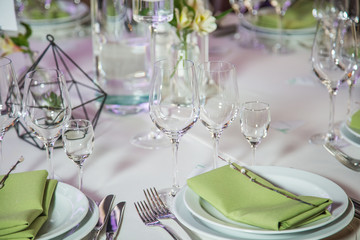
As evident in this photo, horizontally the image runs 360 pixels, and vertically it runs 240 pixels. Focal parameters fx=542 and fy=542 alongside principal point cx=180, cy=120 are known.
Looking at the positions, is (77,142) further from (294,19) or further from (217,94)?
(294,19)

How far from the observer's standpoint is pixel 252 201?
3.22 ft

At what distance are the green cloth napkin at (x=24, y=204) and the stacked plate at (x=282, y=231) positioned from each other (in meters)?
0.24

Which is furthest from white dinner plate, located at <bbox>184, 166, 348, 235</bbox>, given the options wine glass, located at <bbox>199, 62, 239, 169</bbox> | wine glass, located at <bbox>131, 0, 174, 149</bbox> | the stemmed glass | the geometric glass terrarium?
the stemmed glass

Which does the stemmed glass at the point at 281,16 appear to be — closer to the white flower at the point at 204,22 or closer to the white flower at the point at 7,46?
the white flower at the point at 204,22

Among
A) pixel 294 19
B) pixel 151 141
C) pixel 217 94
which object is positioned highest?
pixel 217 94

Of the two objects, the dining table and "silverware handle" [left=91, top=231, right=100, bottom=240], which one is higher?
"silverware handle" [left=91, top=231, right=100, bottom=240]

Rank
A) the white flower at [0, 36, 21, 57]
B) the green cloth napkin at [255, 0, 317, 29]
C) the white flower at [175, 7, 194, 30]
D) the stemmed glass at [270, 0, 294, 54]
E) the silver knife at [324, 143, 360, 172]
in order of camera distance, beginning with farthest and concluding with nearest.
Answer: the green cloth napkin at [255, 0, 317, 29], the stemmed glass at [270, 0, 294, 54], the white flower at [0, 36, 21, 57], the white flower at [175, 7, 194, 30], the silver knife at [324, 143, 360, 172]

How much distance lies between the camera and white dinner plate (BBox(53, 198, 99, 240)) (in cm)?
91

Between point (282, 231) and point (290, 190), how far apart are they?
7.3 inches

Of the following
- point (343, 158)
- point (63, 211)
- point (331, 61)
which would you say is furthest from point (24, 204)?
point (331, 61)

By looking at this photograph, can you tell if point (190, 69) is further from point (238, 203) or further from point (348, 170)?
point (348, 170)

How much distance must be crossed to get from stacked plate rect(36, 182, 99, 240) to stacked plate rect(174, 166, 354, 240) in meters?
0.16

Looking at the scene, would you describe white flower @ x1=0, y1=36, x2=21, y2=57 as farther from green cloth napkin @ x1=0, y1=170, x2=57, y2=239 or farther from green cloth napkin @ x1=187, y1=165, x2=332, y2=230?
green cloth napkin @ x1=187, y1=165, x2=332, y2=230

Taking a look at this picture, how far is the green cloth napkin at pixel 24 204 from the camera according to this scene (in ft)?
2.91
